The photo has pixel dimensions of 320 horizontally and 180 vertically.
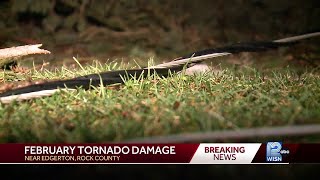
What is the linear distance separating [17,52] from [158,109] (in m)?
0.85

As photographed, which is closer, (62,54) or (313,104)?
(313,104)

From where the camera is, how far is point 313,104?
1656mm

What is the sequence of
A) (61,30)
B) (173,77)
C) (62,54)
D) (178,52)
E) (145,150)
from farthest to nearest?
(178,52) < (61,30) < (62,54) < (173,77) < (145,150)

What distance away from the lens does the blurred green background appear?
2.37 metres

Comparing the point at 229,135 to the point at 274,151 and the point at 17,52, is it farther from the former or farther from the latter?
the point at 17,52

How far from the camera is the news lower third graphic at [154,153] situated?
1488 millimetres

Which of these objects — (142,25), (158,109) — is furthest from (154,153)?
(142,25)

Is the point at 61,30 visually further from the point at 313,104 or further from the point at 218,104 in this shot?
the point at 313,104

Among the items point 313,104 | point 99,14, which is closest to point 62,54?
point 99,14

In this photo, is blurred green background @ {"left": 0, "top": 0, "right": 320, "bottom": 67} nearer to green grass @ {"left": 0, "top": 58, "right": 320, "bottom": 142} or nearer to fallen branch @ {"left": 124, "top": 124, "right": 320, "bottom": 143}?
green grass @ {"left": 0, "top": 58, "right": 320, "bottom": 142}

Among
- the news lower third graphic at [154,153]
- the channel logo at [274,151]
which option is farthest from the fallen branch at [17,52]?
the channel logo at [274,151]

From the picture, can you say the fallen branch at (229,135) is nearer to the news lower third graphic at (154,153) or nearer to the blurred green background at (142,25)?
the news lower third graphic at (154,153)

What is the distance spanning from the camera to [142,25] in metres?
2.93
